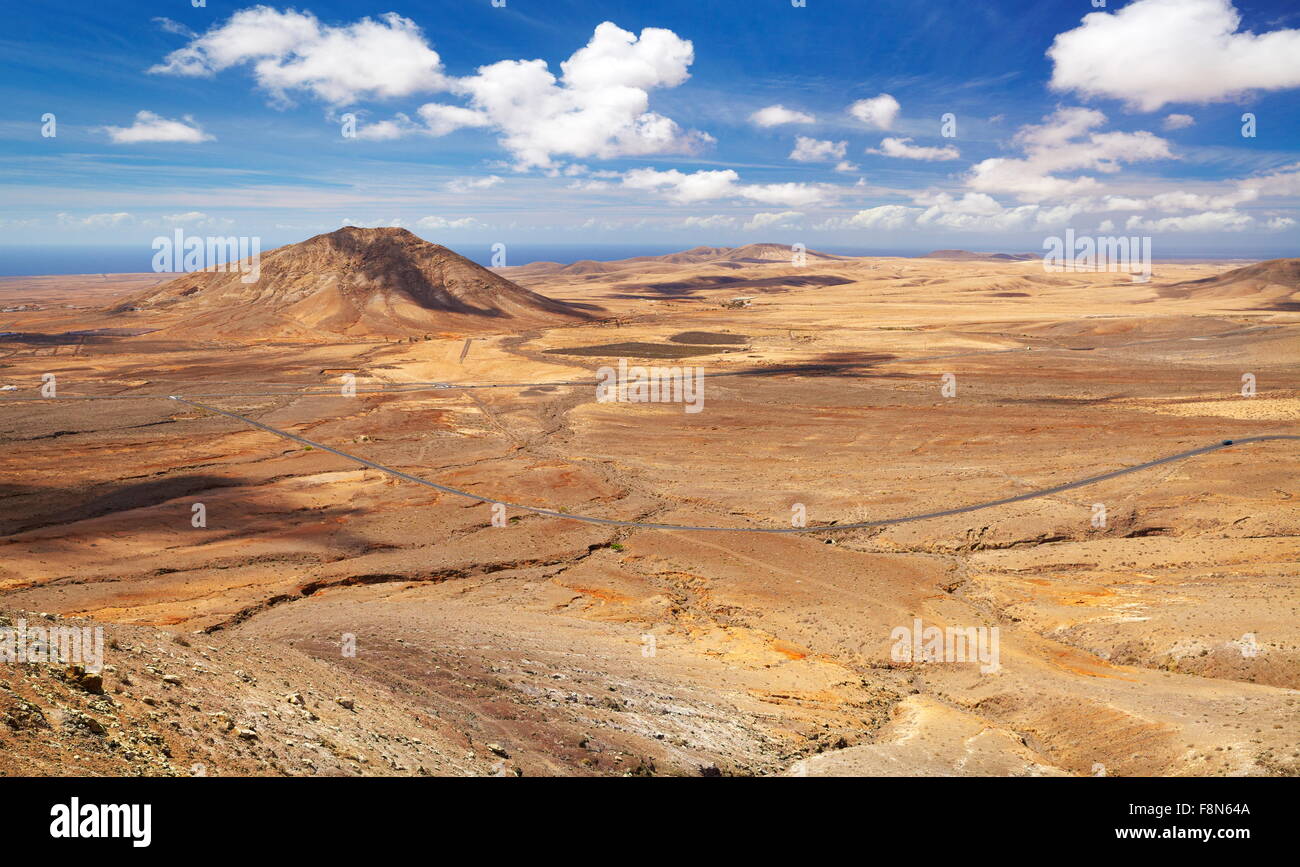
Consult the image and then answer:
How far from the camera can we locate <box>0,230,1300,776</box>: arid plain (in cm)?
1036

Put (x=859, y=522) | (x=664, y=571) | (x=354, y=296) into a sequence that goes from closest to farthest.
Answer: (x=664, y=571) < (x=859, y=522) < (x=354, y=296)

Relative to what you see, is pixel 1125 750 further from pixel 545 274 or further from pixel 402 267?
pixel 545 274

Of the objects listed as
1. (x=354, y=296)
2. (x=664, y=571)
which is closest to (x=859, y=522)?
(x=664, y=571)

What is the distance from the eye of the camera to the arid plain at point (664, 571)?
1036cm

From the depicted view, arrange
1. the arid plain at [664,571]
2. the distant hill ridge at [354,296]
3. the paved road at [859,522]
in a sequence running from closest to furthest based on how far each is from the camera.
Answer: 1. the arid plain at [664,571]
2. the paved road at [859,522]
3. the distant hill ridge at [354,296]

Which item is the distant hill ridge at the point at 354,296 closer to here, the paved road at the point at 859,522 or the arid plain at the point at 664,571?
→ the arid plain at the point at 664,571

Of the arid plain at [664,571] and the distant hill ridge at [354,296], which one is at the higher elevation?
the distant hill ridge at [354,296]

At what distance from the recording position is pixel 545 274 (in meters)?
195

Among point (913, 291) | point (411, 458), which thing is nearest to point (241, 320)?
point (411, 458)

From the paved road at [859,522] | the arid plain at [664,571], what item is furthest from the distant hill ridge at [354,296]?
the paved road at [859,522]

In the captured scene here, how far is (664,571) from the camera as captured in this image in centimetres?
2127

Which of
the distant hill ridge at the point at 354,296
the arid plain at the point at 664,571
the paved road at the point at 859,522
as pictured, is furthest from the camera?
the distant hill ridge at the point at 354,296

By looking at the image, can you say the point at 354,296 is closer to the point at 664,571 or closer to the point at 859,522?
the point at 664,571

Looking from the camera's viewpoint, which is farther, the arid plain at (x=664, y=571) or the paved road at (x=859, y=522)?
the paved road at (x=859, y=522)
